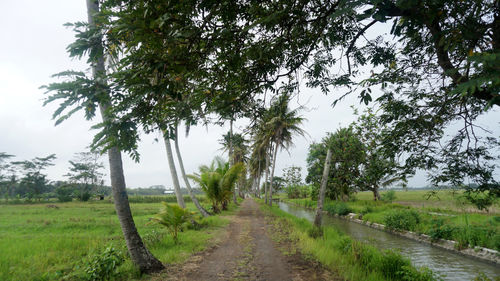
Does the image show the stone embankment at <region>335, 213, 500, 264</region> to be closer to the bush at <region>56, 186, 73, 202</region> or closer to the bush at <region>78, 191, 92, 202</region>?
the bush at <region>78, 191, 92, 202</region>

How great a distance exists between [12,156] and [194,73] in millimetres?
48291

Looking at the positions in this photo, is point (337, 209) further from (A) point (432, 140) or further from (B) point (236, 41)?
(B) point (236, 41)

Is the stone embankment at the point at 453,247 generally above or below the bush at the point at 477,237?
below

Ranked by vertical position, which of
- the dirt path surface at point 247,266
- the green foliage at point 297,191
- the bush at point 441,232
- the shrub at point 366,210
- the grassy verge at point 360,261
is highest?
the grassy verge at point 360,261

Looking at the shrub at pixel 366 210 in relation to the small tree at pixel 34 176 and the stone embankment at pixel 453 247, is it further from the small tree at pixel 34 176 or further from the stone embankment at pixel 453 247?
the small tree at pixel 34 176

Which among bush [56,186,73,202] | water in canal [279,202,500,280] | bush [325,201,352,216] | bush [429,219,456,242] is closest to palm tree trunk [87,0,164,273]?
water in canal [279,202,500,280]

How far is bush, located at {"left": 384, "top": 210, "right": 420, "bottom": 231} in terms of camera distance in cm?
1139

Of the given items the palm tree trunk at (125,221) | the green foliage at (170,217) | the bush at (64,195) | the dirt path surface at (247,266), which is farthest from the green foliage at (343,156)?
the bush at (64,195)

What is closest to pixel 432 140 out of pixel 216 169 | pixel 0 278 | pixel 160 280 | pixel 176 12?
pixel 176 12

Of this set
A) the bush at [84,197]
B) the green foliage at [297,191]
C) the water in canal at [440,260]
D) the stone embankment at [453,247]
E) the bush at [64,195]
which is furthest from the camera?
the green foliage at [297,191]

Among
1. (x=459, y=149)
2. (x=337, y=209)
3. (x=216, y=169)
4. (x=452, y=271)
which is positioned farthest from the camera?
(x=337, y=209)

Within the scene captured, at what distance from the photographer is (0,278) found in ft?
15.3

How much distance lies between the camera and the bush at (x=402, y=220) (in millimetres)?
11391

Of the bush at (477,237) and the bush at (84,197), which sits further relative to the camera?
the bush at (84,197)
